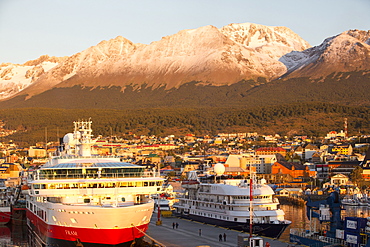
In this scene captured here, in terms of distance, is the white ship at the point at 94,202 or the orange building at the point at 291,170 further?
the orange building at the point at 291,170

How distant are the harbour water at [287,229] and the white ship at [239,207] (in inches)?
55.4

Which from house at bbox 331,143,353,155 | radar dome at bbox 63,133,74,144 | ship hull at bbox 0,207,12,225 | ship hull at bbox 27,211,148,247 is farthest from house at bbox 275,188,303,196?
ship hull at bbox 27,211,148,247

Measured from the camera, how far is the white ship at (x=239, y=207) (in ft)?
150

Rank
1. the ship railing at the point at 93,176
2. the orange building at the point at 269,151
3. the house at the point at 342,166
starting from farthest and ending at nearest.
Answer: the orange building at the point at 269,151
the house at the point at 342,166
the ship railing at the point at 93,176

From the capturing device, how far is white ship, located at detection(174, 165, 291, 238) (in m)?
45.8

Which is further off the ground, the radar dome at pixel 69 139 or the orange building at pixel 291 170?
the radar dome at pixel 69 139

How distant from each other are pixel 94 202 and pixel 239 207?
38.1ft

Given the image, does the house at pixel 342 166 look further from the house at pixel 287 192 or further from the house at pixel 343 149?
the house at pixel 343 149

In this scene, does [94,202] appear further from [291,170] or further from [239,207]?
[291,170]

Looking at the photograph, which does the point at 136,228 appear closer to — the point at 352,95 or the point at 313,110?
the point at 313,110

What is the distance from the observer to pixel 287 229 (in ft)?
172

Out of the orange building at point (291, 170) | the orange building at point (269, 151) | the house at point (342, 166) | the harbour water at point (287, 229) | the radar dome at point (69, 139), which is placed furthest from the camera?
the orange building at point (269, 151)

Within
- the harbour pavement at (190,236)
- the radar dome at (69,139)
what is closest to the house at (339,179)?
the harbour pavement at (190,236)

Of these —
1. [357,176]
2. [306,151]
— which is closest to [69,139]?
[357,176]
